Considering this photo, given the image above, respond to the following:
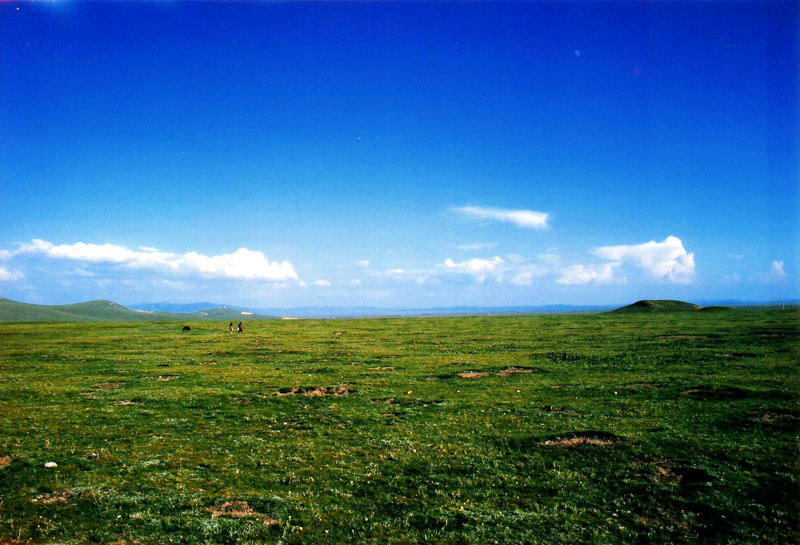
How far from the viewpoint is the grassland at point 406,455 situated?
10.9 metres

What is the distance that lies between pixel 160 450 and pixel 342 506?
9017mm

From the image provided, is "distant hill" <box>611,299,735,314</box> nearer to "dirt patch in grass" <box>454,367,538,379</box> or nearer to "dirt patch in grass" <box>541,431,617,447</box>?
"dirt patch in grass" <box>454,367,538,379</box>

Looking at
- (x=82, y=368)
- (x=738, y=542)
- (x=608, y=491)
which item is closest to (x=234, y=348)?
(x=82, y=368)

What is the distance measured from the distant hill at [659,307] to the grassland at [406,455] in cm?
8385

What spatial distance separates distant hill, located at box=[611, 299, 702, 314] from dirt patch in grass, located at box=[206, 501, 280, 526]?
391 feet

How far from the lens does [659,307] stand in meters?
112

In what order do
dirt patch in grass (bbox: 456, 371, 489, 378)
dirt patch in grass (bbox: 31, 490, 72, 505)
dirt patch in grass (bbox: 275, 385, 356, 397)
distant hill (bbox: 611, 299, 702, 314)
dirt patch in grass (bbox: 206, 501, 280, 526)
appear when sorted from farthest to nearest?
distant hill (bbox: 611, 299, 702, 314)
dirt patch in grass (bbox: 456, 371, 489, 378)
dirt patch in grass (bbox: 275, 385, 356, 397)
dirt patch in grass (bbox: 31, 490, 72, 505)
dirt patch in grass (bbox: 206, 501, 280, 526)

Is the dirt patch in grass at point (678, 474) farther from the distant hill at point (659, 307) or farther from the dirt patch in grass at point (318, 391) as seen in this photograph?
the distant hill at point (659, 307)

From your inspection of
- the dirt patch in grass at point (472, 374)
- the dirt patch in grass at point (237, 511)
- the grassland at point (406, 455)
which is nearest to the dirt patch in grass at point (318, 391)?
the grassland at point (406, 455)

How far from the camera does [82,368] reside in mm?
36156

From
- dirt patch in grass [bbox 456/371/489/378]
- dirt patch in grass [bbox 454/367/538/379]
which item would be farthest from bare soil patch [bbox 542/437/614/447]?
dirt patch in grass [bbox 456/371/489/378]

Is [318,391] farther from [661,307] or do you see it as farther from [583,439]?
[661,307]

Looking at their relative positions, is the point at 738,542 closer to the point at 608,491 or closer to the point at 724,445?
the point at 608,491

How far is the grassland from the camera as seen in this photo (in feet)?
35.9
